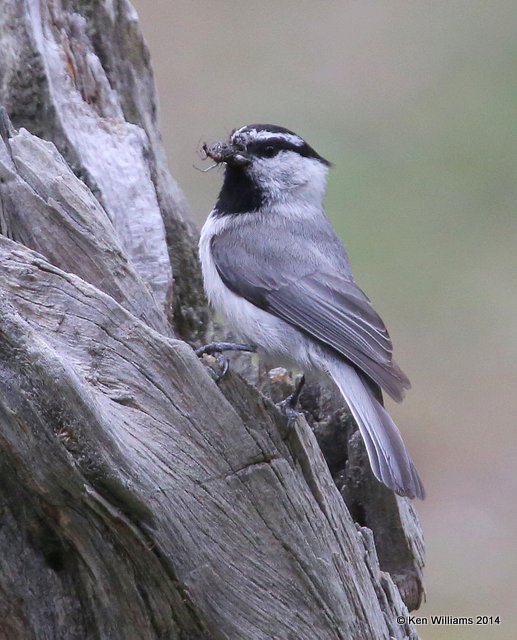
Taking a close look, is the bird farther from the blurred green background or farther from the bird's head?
the blurred green background

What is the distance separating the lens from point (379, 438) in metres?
3.15

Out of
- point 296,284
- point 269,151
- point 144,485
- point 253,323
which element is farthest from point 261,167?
point 144,485

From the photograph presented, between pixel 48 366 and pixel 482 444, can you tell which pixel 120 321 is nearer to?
pixel 48 366

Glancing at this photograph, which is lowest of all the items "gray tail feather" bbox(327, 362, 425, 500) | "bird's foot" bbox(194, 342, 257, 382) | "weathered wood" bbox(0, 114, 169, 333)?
"gray tail feather" bbox(327, 362, 425, 500)

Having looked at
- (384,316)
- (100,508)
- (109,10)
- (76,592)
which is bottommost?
(384,316)

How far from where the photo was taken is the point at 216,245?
378 cm

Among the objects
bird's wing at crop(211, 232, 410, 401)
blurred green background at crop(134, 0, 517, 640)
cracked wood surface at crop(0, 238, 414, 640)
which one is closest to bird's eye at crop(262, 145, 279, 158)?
bird's wing at crop(211, 232, 410, 401)

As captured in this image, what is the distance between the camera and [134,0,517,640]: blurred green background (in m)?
6.92

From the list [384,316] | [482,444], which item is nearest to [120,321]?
[482,444]

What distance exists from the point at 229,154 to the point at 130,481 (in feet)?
5.47

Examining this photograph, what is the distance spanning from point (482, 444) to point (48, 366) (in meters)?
5.03

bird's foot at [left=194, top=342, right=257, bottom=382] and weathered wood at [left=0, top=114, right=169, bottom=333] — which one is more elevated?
weathered wood at [left=0, top=114, right=169, bottom=333]

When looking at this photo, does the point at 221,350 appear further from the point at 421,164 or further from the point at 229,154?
the point at 421,164

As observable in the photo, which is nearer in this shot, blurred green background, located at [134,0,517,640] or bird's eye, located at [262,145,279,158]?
bird's eye, located at [262,145,279,158]
